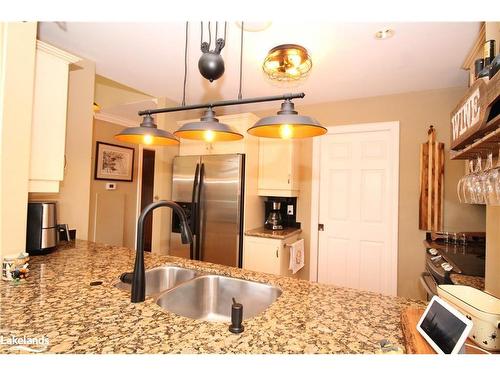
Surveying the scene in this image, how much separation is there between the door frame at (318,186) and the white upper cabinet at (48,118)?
249cm

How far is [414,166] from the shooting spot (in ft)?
8.59

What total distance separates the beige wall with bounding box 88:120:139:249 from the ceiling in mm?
1758

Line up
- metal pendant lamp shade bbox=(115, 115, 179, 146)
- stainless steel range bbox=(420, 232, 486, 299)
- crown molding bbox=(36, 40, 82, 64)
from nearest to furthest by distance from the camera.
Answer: metal pendant lamp shade bbox=(115, 115, 179, 146)
crown molding bbox=(36, 40, 82, 64)
stainless steel range bbox=(420, 232, 486, 299)

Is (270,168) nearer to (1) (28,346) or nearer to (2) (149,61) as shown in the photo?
(2) (149,61)

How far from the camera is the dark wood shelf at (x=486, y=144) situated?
0.64m

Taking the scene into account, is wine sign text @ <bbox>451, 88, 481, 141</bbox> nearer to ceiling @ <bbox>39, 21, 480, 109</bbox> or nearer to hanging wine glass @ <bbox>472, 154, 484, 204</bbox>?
hanging wine glass @ <bbox>472, 154, 484, 204</bbox>

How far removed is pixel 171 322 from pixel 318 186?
2537mm

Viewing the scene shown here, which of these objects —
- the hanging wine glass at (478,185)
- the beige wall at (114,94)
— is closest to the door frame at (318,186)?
the hanging wine glass at (478,185)

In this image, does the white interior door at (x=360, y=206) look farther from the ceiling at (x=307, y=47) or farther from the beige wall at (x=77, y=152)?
the beige wall at (x=77, y=152)

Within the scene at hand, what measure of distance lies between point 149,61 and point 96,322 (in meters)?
2.10

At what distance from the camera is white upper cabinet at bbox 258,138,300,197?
2.94m

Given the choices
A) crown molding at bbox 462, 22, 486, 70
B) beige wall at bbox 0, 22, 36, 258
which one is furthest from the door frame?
beige wall at bbox 0, 22, 36, 258

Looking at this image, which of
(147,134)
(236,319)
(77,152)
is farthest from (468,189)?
(77,152)

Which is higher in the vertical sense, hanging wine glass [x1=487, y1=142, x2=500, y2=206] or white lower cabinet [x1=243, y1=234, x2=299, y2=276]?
hanging wine glass [x1=487, y1=142, x2=500, y2=206]
